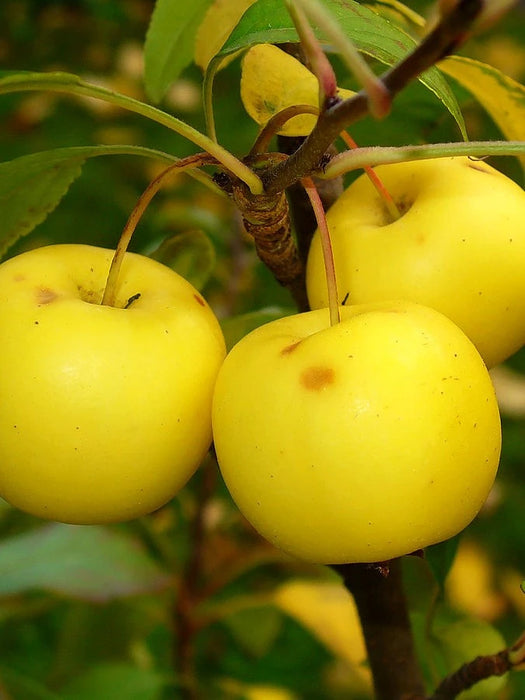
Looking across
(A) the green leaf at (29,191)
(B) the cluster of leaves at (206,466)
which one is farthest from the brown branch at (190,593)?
(A) the green leaf at (29,191)

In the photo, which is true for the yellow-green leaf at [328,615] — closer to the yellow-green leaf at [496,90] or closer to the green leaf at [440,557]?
the green leaf at [440,557]

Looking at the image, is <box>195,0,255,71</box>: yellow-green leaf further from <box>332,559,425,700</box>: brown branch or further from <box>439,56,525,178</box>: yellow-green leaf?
<box>332,559,425,700</box>: brown branch

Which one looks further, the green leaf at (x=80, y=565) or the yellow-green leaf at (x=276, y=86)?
the green leaf at (x=80, y=565)

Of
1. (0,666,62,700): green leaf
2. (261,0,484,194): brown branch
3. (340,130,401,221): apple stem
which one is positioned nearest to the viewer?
(261,0,484,194): brown branch

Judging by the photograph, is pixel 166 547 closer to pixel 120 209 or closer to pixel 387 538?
pixel 120 209

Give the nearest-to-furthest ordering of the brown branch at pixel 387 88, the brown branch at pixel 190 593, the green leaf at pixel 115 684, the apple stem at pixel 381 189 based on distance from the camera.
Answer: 1. the brown branch at pixel 387 88
2. the apple stem at pixel 381 189
3. the green leaf at pixel 115 684
4. the brown branch at pixel 190 593

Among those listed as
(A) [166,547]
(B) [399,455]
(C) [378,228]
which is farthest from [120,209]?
(B) [399,455]

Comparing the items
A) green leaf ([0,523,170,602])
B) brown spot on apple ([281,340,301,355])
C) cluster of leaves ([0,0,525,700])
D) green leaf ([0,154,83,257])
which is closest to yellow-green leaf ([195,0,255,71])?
cluster of leaves ([0,0,525,700])
